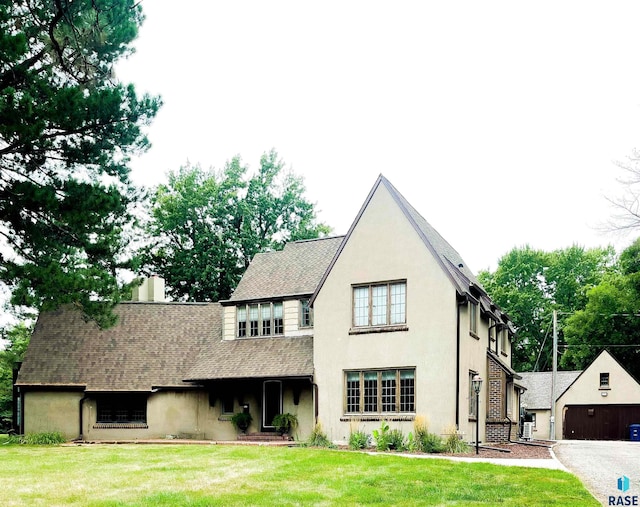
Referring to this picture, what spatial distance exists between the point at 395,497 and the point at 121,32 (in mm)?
13706

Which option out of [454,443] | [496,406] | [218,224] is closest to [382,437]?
[454,443]

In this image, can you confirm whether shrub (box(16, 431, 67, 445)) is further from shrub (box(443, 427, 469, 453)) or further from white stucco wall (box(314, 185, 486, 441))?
shrub (box(443, 427, 469, 453))

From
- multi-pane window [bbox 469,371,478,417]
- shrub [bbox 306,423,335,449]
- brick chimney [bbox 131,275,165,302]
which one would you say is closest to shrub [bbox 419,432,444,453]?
multi-pane window [bbox 469,371,478,417]

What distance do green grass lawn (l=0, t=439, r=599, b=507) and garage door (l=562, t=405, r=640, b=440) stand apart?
1418 inches

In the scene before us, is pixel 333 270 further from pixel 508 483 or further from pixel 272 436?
pixel 508 483

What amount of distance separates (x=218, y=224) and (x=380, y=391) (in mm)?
22821

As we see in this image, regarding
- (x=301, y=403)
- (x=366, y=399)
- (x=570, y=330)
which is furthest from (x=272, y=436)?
(x=570, y=330)

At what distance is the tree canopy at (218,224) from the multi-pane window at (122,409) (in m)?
14.7

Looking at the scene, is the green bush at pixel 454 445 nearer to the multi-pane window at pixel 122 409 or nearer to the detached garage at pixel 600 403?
the multi-pane window at pixel 122 409

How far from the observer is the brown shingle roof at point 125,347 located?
28719 mm

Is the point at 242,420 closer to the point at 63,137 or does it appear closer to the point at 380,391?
the point at 380,391

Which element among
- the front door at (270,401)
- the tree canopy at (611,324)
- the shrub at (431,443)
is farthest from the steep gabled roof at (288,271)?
Answer: the tree canopy at (611,324)

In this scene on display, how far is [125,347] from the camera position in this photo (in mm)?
30344

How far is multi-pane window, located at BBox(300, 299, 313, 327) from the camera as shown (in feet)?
93.0
